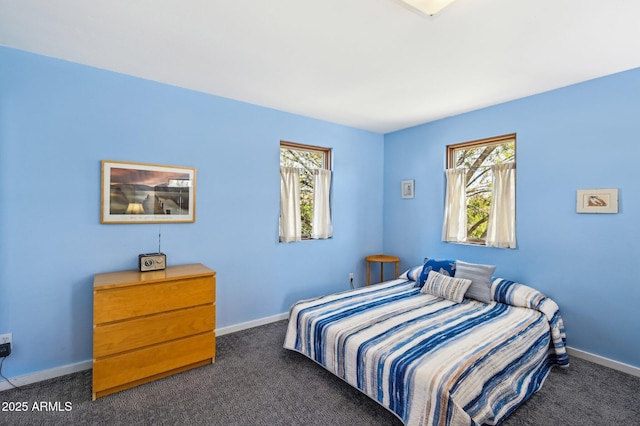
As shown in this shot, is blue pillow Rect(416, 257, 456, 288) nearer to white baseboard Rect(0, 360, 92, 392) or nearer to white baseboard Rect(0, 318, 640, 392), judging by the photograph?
white baseboard Rect(0, 318, 640, 392)

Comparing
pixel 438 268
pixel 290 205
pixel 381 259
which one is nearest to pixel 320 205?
pixel 290 205

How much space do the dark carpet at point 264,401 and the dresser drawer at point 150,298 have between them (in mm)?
560

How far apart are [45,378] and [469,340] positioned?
3.19 meters

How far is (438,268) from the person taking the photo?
131 inches

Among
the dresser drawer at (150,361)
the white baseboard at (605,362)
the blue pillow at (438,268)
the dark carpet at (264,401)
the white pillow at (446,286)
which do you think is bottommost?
the dark carpet at (264,401)

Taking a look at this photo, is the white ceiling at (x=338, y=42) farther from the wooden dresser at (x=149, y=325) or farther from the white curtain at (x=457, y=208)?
the wooden dresser at (x=149, y=325)

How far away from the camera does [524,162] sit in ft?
10.1

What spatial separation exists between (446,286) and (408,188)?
63.2 inches

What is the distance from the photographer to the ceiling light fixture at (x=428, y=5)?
1.63 metres

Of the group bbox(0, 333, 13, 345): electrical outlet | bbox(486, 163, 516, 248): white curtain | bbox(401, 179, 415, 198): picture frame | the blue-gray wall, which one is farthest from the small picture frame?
bbox(0, 333, 13, 345): electrical outlet

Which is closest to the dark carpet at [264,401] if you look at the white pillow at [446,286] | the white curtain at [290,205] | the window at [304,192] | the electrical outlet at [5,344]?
the electrical outlet at [5,344]

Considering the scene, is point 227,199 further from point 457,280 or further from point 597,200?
point 597,200

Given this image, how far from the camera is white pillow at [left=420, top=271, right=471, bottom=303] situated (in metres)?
2.94

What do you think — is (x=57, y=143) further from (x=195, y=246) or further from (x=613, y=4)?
(x=613, y=4)
